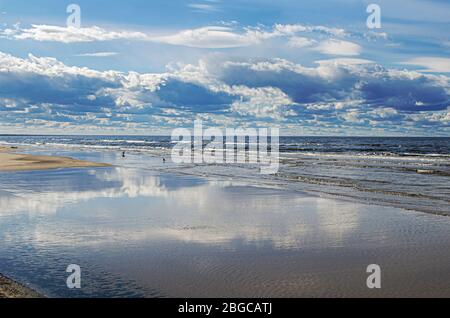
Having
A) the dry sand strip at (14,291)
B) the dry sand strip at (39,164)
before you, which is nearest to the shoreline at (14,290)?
the dry sand strip at (14,291)

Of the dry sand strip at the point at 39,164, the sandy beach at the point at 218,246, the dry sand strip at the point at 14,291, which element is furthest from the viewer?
the dry sand strip at the point at 39,164

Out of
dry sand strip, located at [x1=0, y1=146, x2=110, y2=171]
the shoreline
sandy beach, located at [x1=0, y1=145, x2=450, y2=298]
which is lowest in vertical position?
dry sand strip, located at [x1=0, y1=146, x2=110, y2=171]

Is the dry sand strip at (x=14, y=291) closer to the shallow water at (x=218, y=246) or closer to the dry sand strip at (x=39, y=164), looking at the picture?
the shallow water at (x=218, y=246)

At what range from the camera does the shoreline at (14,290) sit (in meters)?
8.59

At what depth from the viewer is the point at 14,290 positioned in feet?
29.0

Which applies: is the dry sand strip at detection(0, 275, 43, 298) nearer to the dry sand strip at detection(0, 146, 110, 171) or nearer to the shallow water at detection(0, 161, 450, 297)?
the shallow water at detection(0, 161, 450, 297)

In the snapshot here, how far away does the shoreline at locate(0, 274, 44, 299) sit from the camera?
859cm

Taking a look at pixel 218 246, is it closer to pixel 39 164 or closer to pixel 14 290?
pixel 14 290

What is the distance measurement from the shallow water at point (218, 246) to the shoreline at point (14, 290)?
0.27 metres

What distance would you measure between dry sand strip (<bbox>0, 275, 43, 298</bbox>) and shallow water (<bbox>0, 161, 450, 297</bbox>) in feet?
0.92

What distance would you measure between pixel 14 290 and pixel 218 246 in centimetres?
545

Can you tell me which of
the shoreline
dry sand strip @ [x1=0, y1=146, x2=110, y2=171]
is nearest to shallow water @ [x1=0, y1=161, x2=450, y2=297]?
the shoreline

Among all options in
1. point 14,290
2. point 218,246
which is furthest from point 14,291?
point 218,246
